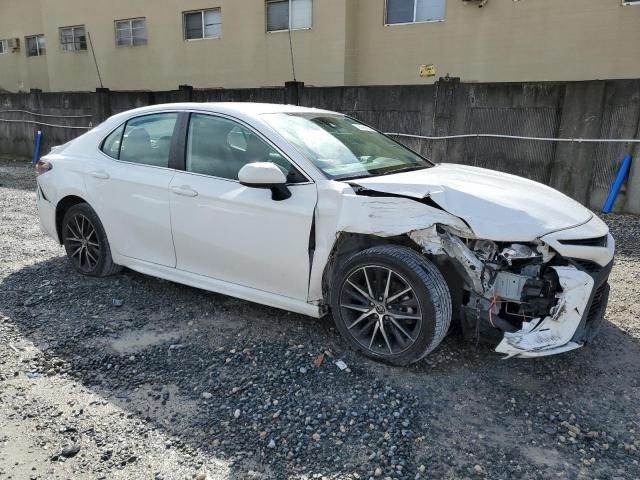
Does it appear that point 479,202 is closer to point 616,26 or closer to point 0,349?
point 0,349

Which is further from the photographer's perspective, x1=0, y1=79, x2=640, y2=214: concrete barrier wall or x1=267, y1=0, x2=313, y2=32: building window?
x1=267, y1=0, x2=313, y2=32: building window

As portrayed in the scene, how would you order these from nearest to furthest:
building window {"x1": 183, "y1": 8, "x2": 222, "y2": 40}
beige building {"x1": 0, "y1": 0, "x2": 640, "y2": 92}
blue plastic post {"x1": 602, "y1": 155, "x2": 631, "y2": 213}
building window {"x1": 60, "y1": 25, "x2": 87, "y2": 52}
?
1. blue plastic post {"x1": 602, "y1": 155, "x2": 631, "y2": 213}
2. beige building {"x1": 0, "y1": 0, "x2": 640, "y2": 92}
3. building window {"x1": 183, "y1": 8, "x2": 222, "y2": 40}
4. building window {"x1": 60, "y1": 25, "x2": 87, "y2": 52}

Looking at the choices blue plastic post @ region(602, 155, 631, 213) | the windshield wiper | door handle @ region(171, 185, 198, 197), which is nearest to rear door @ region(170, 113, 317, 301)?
door handle @ region(171, 185, 198, 197)

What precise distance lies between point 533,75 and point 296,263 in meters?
10.1

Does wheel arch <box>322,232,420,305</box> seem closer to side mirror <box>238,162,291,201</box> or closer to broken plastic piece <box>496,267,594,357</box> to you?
side mirror <box>238,162,291,201</box>

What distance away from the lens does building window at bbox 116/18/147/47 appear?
17234mm

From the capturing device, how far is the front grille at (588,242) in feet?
9.46

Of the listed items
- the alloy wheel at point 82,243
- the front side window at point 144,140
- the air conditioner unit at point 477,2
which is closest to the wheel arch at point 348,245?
the front side window at point 144,140

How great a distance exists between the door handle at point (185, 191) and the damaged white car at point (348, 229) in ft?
0.09

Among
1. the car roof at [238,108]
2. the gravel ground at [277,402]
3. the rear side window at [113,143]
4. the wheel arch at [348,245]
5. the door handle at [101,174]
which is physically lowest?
the gravel ground at [277,402]

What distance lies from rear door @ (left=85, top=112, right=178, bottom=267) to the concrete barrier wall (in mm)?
5486

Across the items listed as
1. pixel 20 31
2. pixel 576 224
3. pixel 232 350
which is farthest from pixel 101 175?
pixel 20 31

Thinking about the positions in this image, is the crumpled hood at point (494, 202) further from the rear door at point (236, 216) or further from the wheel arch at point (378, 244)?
the rear door at point (236, 216)

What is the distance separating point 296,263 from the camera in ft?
11.1
